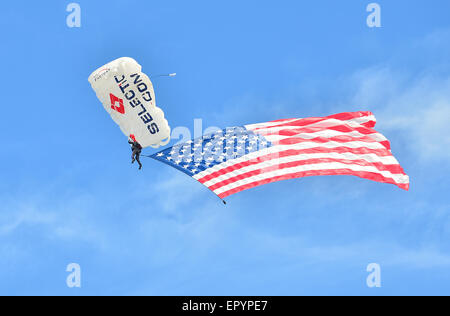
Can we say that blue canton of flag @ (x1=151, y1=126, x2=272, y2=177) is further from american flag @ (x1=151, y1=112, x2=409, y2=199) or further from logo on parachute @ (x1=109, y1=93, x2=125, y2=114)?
logo on parachute @ (x1=109, y1=93, x2=125, y2=114)

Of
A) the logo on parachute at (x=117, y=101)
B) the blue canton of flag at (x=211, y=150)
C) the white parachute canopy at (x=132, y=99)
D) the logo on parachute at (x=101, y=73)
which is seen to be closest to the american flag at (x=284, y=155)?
the blue canton of flag at (x=211, y=150)

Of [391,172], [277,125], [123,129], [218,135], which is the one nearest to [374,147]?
[391,172]

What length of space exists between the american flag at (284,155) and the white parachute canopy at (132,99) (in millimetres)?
1301

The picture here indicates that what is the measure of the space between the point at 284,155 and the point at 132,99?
845 cm

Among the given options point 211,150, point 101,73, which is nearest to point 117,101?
point 101,73

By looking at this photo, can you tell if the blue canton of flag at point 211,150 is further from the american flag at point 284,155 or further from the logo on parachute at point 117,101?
the logo on parachute at point 117,101

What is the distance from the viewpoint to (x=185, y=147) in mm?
42938

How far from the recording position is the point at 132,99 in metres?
43.3

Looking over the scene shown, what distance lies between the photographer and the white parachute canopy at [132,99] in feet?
142

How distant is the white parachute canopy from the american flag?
1.30m

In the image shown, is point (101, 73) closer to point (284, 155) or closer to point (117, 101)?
point (117, 101)

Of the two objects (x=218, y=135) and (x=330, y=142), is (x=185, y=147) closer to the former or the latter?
(x=218, y=135)

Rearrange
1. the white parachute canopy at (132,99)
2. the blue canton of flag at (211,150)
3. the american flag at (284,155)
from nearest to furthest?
the american flag at (284,155) < the blue canton of flag at (211,150) < the white parachute canopy at (132,99)

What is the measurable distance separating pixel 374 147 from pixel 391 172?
1879 millimetres
